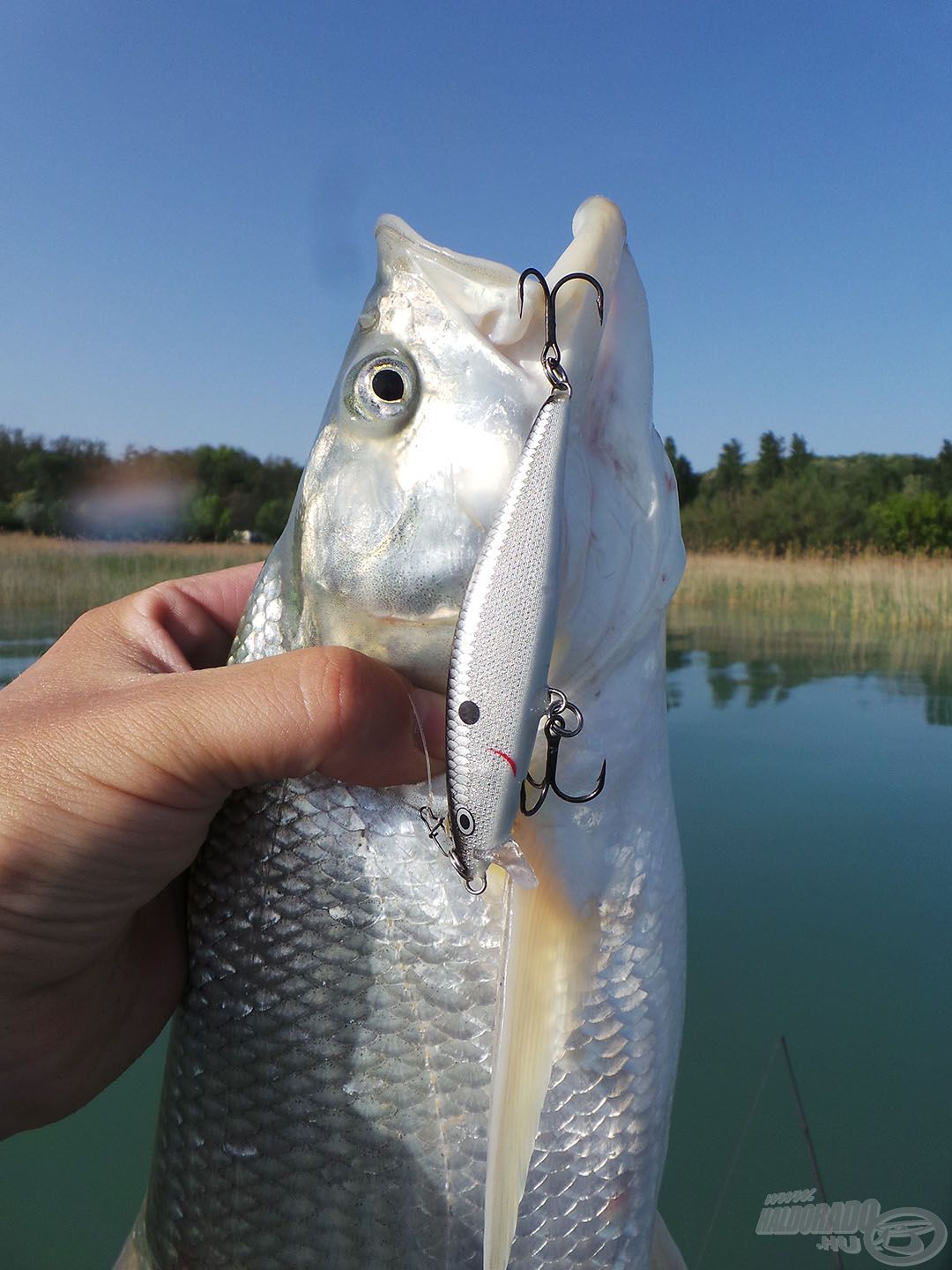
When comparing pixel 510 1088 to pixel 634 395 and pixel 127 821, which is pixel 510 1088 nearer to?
pixel 127 821

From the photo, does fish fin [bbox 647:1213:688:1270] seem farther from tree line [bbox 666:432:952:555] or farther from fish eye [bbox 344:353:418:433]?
tree line [bbox 666:432:952:555]

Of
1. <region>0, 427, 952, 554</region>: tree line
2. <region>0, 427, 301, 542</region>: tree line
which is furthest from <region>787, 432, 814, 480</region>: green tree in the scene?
<region>0, 427, 301, 542</region>: tree line

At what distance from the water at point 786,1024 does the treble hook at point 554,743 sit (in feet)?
4.49

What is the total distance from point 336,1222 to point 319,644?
731 mm

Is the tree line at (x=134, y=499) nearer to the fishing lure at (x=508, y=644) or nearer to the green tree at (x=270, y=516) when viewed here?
the green tree at (x=270, y=516)

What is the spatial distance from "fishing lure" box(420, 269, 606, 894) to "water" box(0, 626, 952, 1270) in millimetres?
1478

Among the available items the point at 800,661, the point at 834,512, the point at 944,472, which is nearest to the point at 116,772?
the point at 800,661

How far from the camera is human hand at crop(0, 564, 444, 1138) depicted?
96 cm

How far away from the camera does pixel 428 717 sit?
100 centimetres

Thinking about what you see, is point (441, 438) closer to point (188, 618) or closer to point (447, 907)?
point (447, 907)

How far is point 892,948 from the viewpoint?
2.52m

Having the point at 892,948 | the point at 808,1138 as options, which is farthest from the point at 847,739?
the point at 808,1138

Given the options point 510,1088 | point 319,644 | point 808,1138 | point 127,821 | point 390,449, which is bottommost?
point 808,1138

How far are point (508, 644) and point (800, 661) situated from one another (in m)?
5.86
